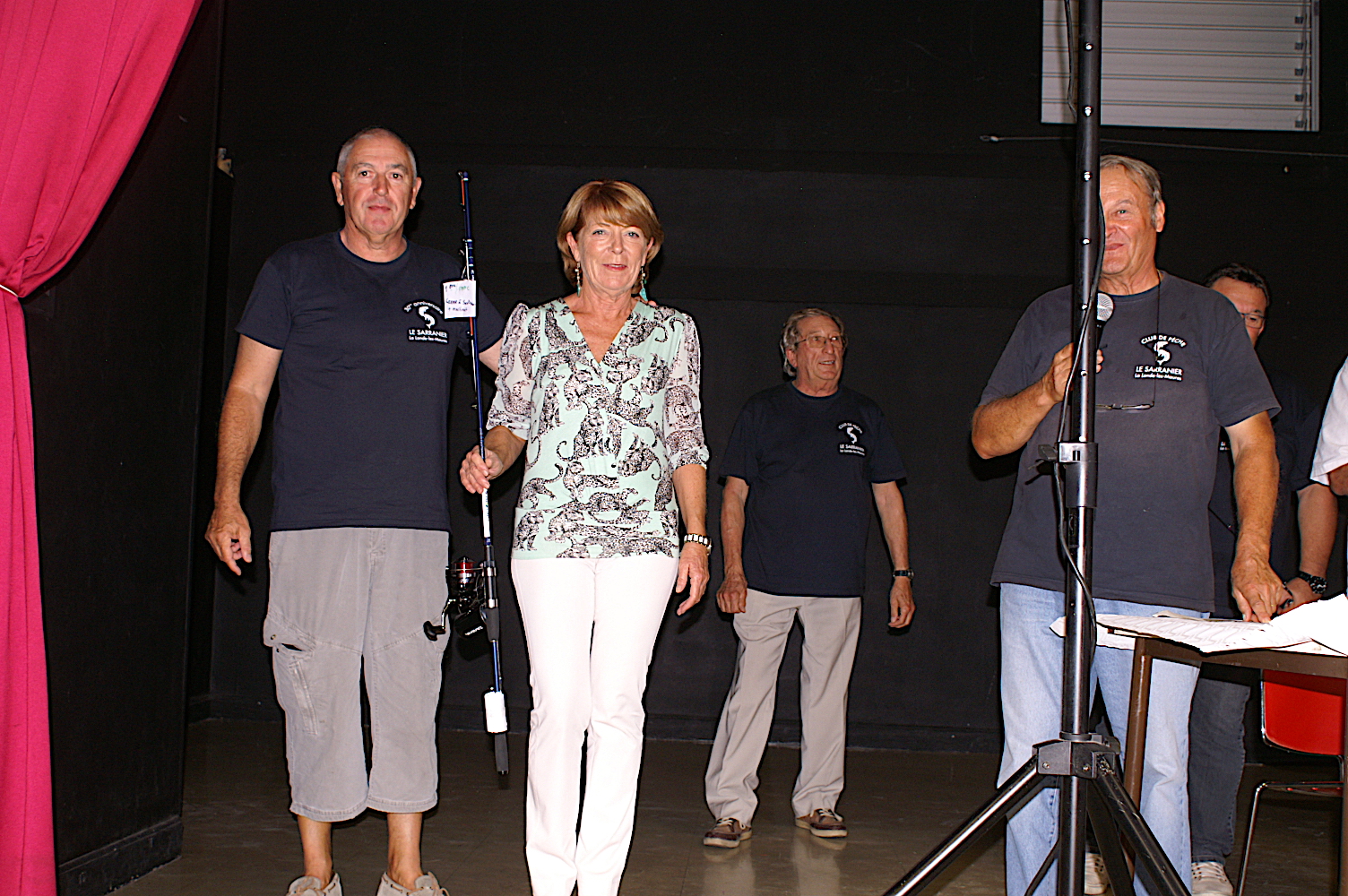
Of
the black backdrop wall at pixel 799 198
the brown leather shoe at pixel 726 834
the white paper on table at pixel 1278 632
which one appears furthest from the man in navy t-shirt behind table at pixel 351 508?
the black backdrop wall at pixel 799 198

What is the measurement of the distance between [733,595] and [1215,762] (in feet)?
5.36

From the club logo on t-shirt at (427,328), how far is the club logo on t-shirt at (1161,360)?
5.49ft

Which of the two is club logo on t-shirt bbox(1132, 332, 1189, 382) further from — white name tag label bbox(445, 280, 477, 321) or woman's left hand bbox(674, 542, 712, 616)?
white name tag label bbox(445, 280, 477, 321)

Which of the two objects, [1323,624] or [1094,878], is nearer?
[1323,624]

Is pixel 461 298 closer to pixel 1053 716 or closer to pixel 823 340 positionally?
pixel 1053 716

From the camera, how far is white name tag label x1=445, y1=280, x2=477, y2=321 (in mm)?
2830

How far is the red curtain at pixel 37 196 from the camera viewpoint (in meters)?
2.10

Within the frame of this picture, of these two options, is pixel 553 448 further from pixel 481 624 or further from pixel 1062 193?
pixel 1062 193

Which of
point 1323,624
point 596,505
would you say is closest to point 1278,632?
point 1323,624

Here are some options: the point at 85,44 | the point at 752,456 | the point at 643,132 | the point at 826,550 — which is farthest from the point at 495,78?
the point at 85,44

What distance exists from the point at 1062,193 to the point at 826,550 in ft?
8.53

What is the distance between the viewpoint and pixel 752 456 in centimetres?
431

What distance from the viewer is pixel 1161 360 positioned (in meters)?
2.42

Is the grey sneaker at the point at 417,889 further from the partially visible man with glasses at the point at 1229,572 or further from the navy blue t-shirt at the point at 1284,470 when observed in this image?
the navy blue t-shirt at the point at 1284,470
